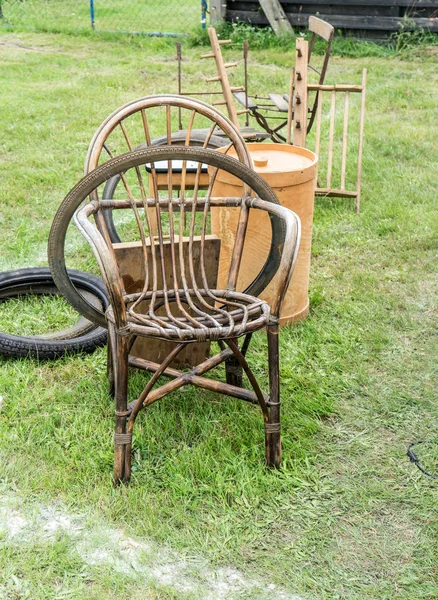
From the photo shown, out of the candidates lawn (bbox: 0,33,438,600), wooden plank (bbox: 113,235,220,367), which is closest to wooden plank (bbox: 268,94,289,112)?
lawn (bbox: 0,33,438,600)

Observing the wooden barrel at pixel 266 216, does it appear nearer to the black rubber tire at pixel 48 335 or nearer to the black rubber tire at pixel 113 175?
the black rubber tire at pixel 113 175

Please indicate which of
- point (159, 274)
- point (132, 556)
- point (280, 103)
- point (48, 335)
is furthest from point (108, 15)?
point (132, 556)

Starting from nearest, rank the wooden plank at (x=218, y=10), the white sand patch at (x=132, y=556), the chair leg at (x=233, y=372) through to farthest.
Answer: the white sand patch at (x=132, y=556)
the chair leg at (x=233, y=372)
the wooden plank at (x=218, y=10)

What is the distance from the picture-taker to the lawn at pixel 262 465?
2.49 meters

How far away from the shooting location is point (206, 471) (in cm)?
290

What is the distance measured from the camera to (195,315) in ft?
10.5

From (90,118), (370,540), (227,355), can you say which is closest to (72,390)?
(227,355)

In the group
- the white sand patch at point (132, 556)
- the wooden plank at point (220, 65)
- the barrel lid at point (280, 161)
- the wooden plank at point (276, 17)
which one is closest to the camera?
the white sand patch at point (132, 556)

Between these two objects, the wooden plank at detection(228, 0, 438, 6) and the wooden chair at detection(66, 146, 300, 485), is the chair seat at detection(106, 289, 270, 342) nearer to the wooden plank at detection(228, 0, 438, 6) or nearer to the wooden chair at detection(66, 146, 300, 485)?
the wooden chair at detection(66, 146, 300, 485)

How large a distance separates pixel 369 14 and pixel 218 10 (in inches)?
89.4

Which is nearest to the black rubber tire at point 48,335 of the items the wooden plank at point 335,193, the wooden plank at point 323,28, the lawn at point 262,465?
the lawn at point 262,465

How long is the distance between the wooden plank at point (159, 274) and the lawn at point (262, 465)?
217mm

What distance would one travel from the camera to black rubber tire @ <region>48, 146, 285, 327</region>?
2.77 m

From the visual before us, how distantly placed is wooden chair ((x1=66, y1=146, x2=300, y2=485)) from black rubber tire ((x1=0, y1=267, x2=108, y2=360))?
19.5 inches
